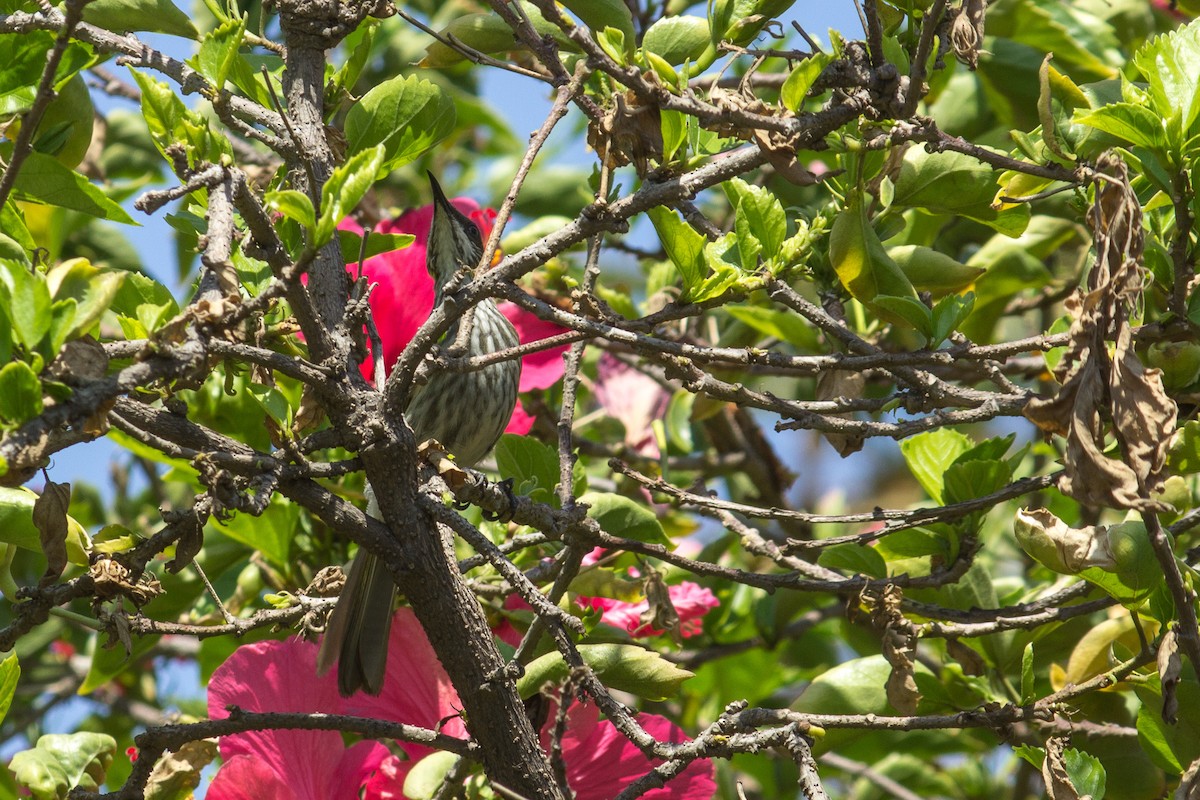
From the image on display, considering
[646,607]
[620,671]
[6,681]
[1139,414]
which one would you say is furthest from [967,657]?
[6,681]

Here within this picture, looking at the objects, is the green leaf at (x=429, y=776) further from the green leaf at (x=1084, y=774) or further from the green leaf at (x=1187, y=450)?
the green leaf at (x=1187, y=450)

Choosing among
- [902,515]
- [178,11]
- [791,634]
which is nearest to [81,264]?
[178,11]

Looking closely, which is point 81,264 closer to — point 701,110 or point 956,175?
point 701,110

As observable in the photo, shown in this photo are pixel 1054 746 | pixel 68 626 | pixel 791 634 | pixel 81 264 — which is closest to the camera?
pixel 81 264

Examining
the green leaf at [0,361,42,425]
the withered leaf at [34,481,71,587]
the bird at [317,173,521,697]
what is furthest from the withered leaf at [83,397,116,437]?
the bird at [317,173,521,697]

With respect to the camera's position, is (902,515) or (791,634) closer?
(902,515)

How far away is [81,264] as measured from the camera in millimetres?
1254

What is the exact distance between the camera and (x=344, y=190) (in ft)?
4.08

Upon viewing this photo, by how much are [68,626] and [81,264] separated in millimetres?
2387

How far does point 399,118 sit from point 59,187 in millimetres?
480

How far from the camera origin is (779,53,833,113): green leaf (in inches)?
62.1

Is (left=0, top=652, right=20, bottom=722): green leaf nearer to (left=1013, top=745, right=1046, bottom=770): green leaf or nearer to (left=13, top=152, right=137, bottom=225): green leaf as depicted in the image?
(left=13, top=152, right=137, bottom=225): green leaf

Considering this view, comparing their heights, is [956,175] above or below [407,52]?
below

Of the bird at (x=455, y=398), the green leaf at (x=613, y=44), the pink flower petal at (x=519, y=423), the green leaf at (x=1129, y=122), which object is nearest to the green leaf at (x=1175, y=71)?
the green leaf at (x=1129, y=122)
